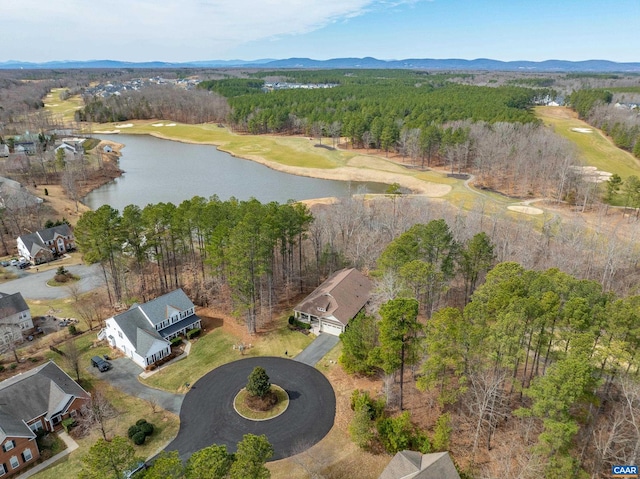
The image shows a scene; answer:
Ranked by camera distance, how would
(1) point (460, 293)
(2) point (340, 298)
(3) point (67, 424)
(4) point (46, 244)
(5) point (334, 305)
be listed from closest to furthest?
(3) point (67, 424)
(5) point (334, 305)
(2) point (340, 298)
(1) point (460, 293)
(4) point (46, 244)

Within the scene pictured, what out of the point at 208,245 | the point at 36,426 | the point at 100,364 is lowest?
the point at 100,364

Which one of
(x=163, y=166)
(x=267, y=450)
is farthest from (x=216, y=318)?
(x=163, y=166)

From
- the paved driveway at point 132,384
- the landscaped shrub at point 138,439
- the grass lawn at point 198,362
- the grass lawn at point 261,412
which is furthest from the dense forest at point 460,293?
the landscaped shrub at point 138,439

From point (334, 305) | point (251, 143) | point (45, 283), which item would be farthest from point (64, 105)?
point (334, 305)

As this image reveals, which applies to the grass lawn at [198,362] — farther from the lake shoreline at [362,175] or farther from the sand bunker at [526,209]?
the sand bunker at [526,209]

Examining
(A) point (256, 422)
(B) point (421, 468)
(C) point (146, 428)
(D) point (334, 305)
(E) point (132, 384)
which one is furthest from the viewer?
(D) point (334, 305)

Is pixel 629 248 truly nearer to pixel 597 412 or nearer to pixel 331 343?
pixel 597 412

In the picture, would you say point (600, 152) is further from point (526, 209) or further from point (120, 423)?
point (120, 423)
